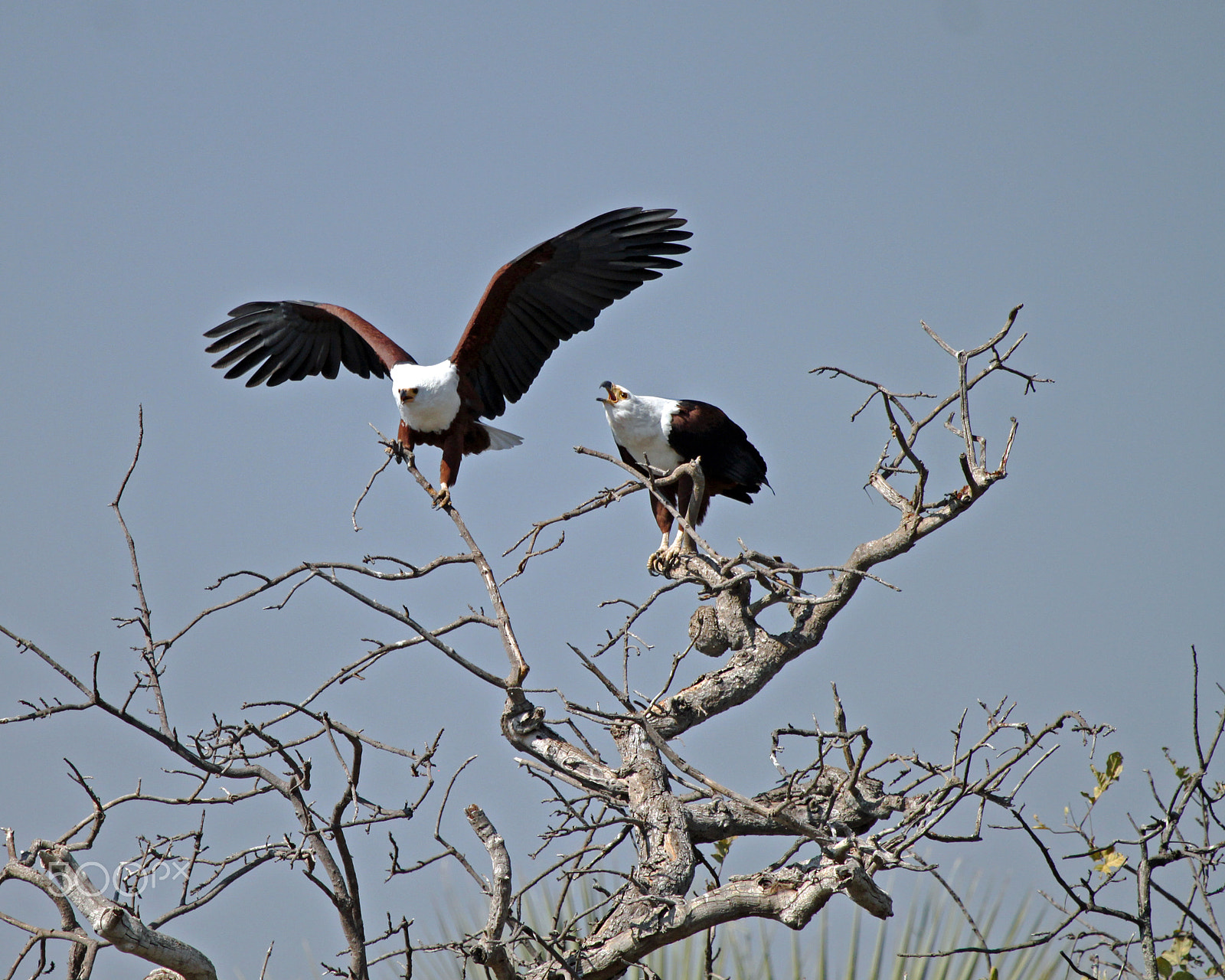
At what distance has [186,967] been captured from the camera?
253cm

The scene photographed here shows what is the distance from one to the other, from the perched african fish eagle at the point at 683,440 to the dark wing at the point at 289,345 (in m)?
1.28

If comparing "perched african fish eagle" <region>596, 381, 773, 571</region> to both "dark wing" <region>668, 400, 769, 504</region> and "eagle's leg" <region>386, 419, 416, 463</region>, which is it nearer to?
"dark wing" <region>668, 400, 769, 504</region>

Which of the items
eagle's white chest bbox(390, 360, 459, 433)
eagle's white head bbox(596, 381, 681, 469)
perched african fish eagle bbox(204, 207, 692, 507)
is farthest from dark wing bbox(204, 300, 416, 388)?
eagle's white head bbox(596, 381, 681, 469)

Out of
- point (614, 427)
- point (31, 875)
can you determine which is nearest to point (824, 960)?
point (614, 427)

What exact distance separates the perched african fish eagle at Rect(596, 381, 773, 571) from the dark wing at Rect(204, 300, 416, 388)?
4.19ft

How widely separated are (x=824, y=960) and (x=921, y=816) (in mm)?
2730

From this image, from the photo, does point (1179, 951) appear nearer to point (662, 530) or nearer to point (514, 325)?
point (662, 530)

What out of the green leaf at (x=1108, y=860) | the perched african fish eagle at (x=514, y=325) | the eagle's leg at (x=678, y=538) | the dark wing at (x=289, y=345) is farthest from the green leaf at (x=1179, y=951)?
the dark wing at (x=289, y=345)

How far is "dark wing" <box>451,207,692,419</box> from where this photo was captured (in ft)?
16.2

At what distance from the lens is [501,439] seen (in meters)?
5.26

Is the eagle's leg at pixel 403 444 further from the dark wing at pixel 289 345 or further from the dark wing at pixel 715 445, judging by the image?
the dark wing at pixel 715 445

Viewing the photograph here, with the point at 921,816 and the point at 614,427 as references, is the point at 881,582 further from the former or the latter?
the point at 614,427

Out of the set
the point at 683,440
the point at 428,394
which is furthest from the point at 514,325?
the point at 683,440

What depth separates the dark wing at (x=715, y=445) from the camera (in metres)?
5.03
